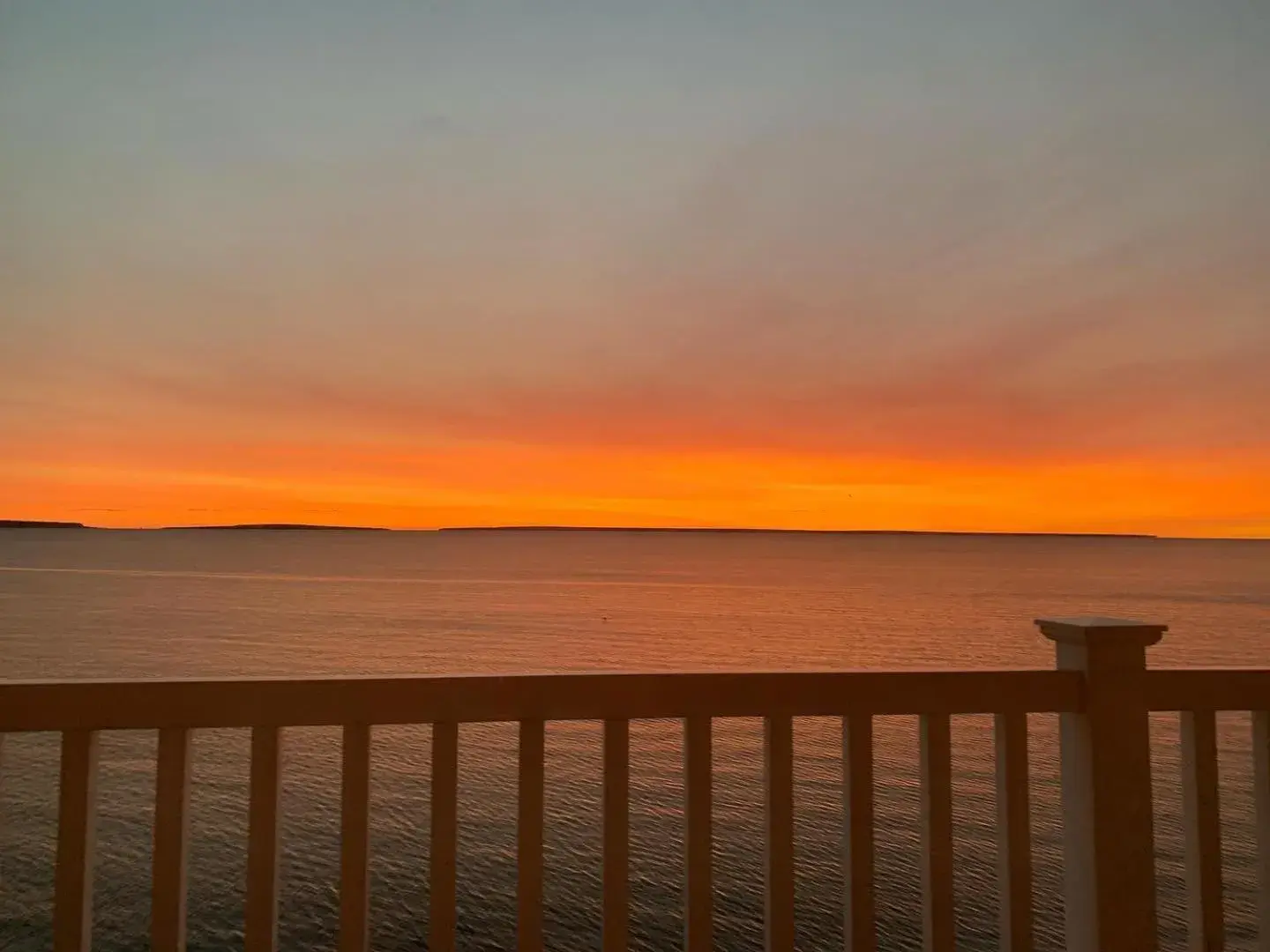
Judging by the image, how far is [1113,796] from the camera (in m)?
1.93

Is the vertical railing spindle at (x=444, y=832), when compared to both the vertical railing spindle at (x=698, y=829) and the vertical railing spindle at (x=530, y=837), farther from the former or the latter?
the vertical railing spindle at (x=698, y=829)

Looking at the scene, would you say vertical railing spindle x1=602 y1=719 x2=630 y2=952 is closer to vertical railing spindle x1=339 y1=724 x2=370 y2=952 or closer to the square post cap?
vertical railing spindle x1=339 y1=724 x2=370 y2=952

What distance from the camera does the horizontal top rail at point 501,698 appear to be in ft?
5.43

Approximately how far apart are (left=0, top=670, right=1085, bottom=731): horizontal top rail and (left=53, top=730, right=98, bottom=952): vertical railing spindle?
6 cm

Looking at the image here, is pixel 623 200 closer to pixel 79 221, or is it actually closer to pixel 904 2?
pixel 904 2

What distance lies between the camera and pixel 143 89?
4.31 m

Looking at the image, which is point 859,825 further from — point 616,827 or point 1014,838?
point 616,827

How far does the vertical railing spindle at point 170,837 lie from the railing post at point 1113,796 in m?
1.88

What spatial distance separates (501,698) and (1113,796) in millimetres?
1360

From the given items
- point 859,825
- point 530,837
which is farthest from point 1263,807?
point 530,837

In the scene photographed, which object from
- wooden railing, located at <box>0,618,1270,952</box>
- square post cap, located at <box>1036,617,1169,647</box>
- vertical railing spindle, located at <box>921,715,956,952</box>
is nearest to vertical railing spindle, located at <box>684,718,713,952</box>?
wooden railing, located at <box>0,618,1270,952</box>

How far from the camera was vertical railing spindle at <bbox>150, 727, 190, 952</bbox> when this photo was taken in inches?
65.1

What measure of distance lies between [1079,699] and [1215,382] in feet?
31.3

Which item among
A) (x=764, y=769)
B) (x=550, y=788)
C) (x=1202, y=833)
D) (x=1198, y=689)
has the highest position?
(x=1198, y=689)
